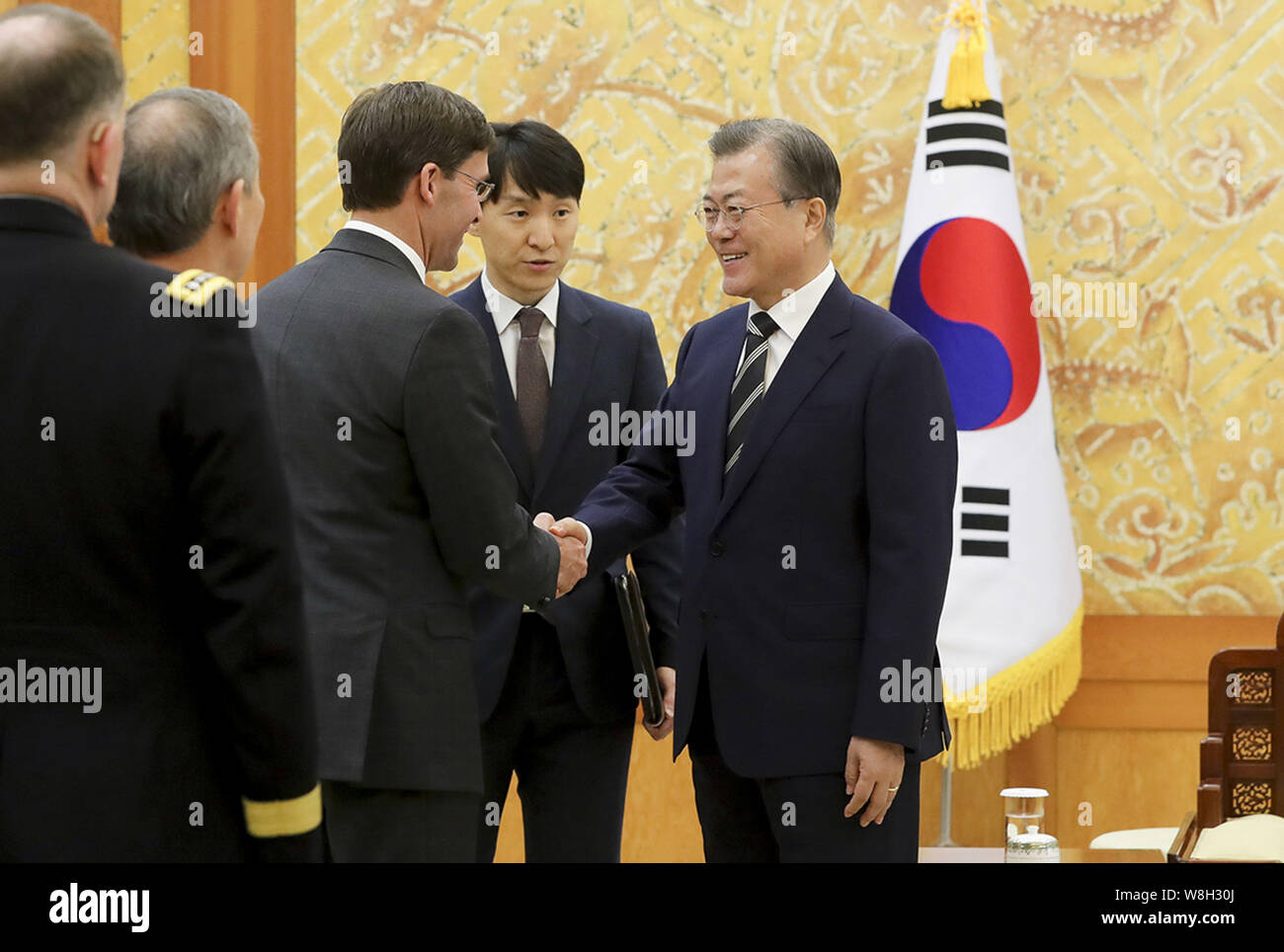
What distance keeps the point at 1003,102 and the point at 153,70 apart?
237cm

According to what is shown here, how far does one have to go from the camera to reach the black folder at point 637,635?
2.54 metres

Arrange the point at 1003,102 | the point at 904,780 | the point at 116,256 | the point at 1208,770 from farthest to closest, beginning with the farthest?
the point at 1003,102 < the point at 1208,770 < the point at 904,780 < the point at 116,256

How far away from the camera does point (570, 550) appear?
2393mm

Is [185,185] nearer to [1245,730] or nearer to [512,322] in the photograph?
[512,322]

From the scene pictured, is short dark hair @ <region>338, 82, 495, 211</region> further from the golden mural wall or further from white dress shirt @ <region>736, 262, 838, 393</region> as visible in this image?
the golden mural wall

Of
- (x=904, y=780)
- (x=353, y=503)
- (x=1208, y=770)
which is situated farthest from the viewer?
(x=1208, y=770)

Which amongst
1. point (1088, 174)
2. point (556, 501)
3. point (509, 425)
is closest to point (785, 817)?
point (556, 501)

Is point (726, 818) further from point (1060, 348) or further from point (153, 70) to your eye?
point (153, 70)

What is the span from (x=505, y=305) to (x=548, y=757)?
0.87 meters

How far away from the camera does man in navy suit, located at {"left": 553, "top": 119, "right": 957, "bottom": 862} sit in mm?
2109

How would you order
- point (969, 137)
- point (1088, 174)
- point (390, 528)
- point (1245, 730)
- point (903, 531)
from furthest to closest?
point (1088, 174), point (969, 137), point (1245, 730), point (903, 531), point (390, 528)

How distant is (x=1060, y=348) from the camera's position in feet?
12.8

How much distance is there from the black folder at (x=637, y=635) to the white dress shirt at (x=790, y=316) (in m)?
0.49

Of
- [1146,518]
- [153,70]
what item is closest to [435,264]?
[153,70]
